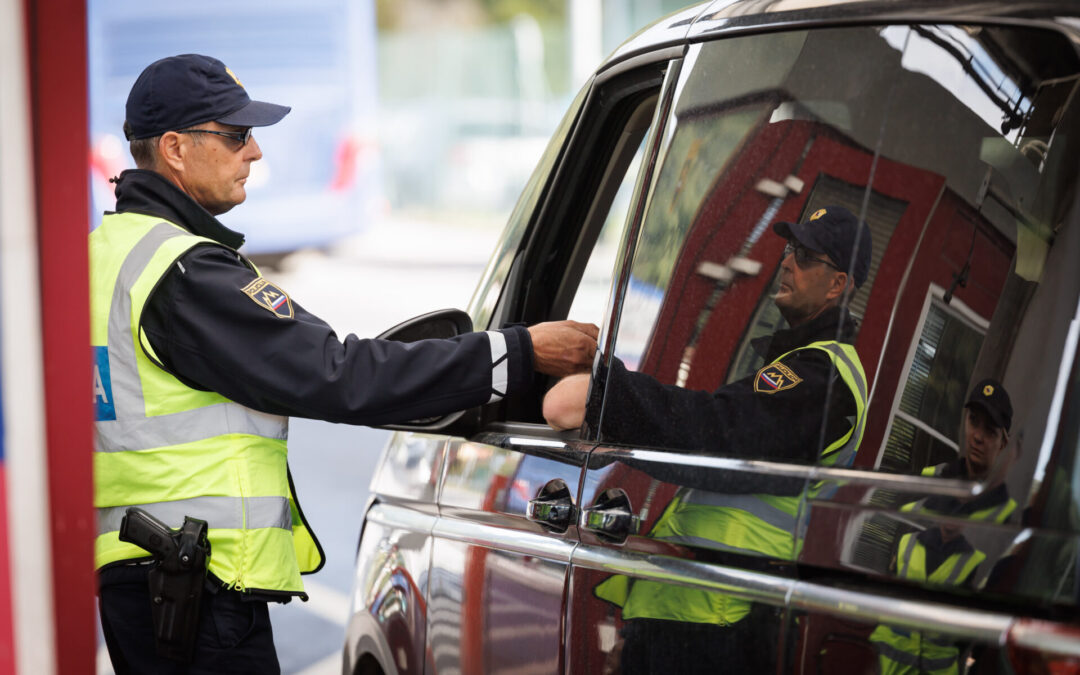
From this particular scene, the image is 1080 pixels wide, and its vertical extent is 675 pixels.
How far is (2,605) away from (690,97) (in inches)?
56.2

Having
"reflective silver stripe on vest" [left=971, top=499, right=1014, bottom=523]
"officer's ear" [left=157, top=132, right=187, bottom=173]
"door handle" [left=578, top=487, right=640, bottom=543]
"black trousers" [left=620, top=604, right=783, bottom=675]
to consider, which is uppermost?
"officer's ear" [left=157, top=132, right=187, bottom=173]

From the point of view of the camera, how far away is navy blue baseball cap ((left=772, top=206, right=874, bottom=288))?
1.84 m

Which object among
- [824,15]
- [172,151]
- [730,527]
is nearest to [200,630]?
[172,151]

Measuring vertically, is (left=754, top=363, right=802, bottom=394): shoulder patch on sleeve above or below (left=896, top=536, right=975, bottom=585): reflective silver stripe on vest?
above

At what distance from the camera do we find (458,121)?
1666 centimetres

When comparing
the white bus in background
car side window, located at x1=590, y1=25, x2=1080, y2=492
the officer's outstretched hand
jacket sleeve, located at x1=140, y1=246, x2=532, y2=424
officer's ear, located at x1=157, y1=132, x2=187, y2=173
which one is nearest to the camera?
car side window, located at x1=590, y1=25, x2=1080, y2=492

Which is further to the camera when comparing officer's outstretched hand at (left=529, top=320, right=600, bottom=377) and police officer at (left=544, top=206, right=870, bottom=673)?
officer's outstretched hand at (left=529, top=320, right=600, bottom=377)

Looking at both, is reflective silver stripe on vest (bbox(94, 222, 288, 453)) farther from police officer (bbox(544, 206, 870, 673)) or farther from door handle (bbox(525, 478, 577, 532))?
police officer (bbox(544, 206, 870, 673))

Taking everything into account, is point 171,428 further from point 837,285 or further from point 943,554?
point 943,554

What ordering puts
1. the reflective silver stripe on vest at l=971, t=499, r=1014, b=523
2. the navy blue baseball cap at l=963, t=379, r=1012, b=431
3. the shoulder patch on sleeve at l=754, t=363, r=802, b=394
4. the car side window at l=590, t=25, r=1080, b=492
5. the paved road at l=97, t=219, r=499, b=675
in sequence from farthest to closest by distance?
the paved road at l=97, t=219, r=499, b=675 < the shoulder patch on sleeve at l=754, t=363, r=802, b=394 < the car side window at l=590, t=25, r=1080, b=492 < the navy blue baseball cap at l=963, t=379, r=1012, b=431 < the reflective silver stripe on vest at l=971, t=499, r=1014, b=523

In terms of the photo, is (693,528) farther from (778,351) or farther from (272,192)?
(272,192)

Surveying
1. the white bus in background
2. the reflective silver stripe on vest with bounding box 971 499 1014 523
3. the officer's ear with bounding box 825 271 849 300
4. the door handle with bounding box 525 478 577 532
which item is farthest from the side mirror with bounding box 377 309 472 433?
the white bus in background

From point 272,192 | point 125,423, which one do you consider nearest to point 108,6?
point 272,192

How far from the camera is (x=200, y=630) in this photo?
2.30 metres
